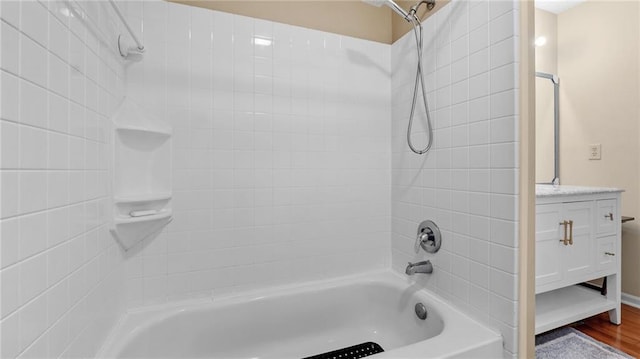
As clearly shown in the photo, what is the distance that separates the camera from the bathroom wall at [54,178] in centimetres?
58

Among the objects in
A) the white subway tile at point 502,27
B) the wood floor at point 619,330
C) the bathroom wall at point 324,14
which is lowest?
the wood floor at point 619,330

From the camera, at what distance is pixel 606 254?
1.87m

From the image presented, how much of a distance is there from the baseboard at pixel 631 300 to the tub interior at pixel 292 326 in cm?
210

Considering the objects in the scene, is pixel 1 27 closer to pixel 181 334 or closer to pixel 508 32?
pixel 181 334

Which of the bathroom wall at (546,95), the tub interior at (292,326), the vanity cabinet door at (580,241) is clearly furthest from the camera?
the bathroom wall at (546,95)

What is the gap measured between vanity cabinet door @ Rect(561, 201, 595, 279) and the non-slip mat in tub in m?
1.28

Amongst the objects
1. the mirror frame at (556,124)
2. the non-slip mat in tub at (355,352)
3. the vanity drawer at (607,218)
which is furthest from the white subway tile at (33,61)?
the mirror frame at (556,124)

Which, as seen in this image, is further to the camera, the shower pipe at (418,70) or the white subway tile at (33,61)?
the shower pipe at (418,70)

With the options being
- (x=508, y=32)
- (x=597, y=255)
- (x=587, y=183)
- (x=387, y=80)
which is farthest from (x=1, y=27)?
(x=587, y=183)

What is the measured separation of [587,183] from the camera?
2.40 metres

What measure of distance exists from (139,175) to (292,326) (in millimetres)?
1055

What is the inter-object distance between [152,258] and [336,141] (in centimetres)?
112

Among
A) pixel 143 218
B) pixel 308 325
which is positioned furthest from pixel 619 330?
pixel 143 218

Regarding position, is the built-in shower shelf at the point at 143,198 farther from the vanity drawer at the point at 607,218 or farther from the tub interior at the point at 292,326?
the vanity drawer at the point at 607,218
